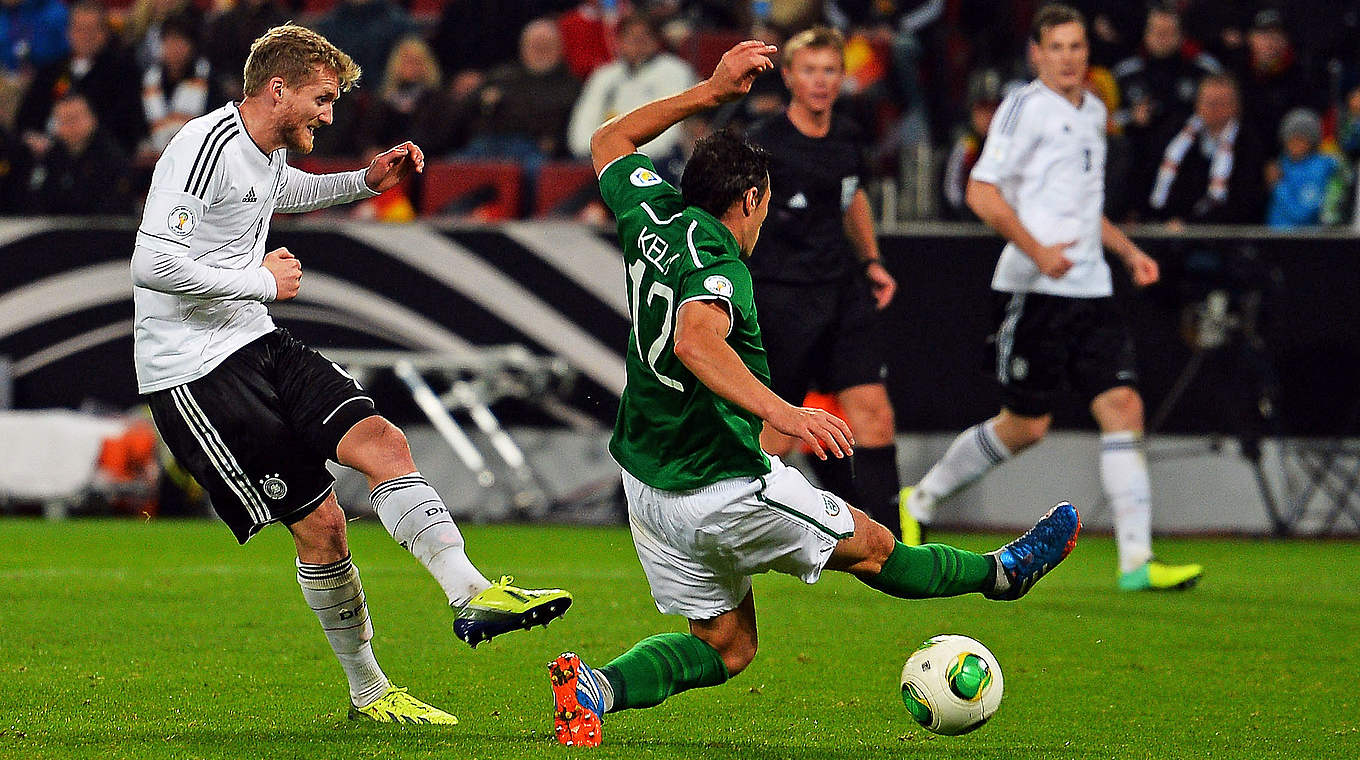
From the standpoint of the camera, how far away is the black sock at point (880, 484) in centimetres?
885

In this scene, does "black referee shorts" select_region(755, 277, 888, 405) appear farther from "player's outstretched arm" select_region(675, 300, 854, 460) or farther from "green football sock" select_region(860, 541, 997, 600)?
"player's outstretched arm" select_region(675, 300, 854, 460)

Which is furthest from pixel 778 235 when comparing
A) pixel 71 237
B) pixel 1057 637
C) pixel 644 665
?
pixel 71 237

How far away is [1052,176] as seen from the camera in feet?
29.6

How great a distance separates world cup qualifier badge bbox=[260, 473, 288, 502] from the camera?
17.7ft

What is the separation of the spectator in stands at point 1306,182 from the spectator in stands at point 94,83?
906cm

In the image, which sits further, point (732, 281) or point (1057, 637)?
point (1057, 637)

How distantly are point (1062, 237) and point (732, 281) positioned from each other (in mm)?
4587

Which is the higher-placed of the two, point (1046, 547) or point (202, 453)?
point (202, 453)

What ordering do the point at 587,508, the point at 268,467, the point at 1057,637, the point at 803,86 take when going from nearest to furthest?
the point at 268,467
the point at 1057,637
the point at 803,86
the point at 587,508

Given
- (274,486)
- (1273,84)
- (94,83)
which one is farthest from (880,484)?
(94,83)

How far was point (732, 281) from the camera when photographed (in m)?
4.72

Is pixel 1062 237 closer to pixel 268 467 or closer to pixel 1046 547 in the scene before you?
pixel 1046 547

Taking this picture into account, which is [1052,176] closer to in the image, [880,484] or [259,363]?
[880,484]

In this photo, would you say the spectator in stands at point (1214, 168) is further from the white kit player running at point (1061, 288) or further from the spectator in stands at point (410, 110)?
A: the spectator in stands at point (410, 110)
